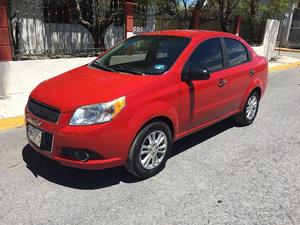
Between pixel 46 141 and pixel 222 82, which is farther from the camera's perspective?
pixel 222 82

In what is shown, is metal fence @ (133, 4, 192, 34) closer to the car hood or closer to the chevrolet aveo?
the chevrolet aveo

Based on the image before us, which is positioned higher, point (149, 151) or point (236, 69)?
point (236, 69)

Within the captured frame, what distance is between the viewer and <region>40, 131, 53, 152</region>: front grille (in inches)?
138

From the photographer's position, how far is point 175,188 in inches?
146

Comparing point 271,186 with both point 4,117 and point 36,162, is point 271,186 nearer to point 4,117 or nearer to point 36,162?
point 36,162

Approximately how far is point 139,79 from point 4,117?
3.24 m

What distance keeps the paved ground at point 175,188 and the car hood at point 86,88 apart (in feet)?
3.04

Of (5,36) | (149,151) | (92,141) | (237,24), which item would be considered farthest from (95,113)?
(237,24)

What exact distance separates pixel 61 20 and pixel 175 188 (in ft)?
32.7

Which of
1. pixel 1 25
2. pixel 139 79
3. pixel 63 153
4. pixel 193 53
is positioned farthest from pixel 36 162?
pixel 1 25

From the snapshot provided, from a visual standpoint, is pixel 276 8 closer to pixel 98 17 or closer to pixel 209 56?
pixel 98 17

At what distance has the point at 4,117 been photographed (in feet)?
19.4

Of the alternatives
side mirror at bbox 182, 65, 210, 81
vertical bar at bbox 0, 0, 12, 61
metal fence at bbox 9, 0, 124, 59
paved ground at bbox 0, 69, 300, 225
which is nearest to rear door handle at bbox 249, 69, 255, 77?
paved ground at bbox 0, 69, 300, 225

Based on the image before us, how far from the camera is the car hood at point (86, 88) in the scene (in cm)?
349
